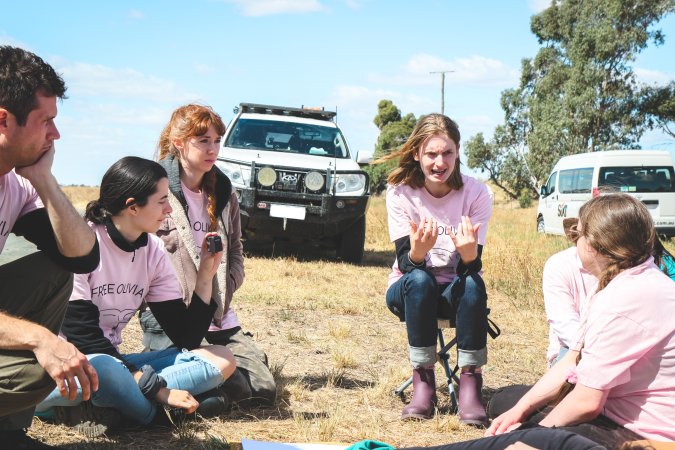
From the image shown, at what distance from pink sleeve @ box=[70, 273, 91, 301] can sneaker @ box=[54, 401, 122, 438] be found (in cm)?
44

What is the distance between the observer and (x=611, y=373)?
2385mm

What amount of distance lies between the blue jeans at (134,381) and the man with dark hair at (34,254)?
379 mm

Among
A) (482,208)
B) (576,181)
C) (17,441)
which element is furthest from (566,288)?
(576,181)

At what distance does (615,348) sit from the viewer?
93.6 inches

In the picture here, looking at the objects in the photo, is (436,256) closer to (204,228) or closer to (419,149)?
(419,149)

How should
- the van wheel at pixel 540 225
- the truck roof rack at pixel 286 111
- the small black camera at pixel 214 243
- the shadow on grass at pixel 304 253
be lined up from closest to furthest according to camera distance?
the small black camera at pixel 214 243, the shadow on grass at pixel 304 253, the truck roof rack at pixel 286 111, the van wheel at pixel 540 225

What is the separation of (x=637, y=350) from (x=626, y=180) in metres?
14.8

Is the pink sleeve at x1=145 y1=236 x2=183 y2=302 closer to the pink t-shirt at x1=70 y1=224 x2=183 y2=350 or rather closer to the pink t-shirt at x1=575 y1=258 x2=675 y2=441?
the pink t-shirt at x1=70 y1=224 x2=183 y2=350

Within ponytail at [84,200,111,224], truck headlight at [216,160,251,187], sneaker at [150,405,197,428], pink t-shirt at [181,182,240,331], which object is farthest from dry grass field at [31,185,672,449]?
truck headlight at [216,160,251,187]

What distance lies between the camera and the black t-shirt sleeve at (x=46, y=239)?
2.71 m

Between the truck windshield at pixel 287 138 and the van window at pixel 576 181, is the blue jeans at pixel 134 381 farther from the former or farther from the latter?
the van window at pixel 576 181

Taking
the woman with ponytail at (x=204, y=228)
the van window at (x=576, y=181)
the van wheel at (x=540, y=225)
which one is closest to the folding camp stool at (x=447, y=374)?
the woman with ponytail at (x=204, y=228)

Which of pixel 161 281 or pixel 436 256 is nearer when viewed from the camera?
pixel 161 281

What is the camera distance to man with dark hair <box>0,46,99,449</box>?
2398mm
